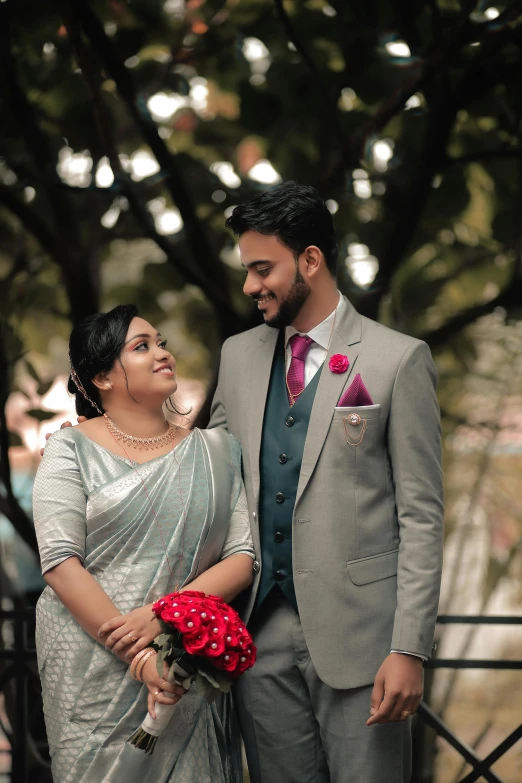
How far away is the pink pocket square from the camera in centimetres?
216

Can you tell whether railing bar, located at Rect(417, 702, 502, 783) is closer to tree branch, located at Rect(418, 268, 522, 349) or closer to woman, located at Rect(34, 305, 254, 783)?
woman, located at Rect(34, 305, 254, 783)

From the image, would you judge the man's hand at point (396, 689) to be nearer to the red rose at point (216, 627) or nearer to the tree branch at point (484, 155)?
the red rose at point (216, 627)

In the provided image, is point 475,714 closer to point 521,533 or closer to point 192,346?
point 521,533

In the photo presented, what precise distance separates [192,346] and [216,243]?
2.18 ft

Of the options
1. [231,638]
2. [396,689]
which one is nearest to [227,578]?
[231,638]

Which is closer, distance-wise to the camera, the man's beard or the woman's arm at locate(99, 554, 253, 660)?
the woman's arm at locate(99, 554, 253, 660)

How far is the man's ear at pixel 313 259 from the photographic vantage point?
2.22 m

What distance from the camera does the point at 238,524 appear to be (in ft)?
7.26

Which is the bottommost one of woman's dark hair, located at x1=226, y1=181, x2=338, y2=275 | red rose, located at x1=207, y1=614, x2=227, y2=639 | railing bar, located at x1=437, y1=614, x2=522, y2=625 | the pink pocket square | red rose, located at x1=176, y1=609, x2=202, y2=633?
railing bar, located at x1=437, y1=614, x2=522, y2=625

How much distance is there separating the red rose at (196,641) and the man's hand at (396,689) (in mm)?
480

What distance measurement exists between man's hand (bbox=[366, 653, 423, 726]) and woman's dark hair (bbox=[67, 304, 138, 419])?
983 mm

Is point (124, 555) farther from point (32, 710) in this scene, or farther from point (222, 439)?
point (32, 710)

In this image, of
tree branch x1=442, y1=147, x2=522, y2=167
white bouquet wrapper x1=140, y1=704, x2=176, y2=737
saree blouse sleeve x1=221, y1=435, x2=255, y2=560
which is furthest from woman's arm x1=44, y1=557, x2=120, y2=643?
tree branch x1=442, y1=147, x2=522, y2=167

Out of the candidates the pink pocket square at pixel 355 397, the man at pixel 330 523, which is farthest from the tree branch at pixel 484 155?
Answer: the pink pocket square at pixel 355 397
